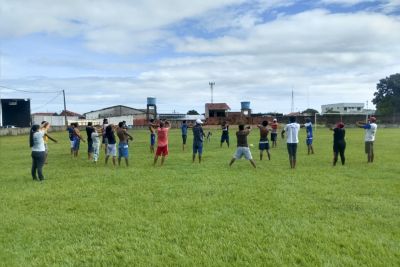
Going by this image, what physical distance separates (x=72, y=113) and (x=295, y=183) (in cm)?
9309

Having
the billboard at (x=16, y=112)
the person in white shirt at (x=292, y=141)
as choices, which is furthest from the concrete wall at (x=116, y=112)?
the person in white shirt at (x=292, y=141)

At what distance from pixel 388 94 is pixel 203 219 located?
99.8 metres

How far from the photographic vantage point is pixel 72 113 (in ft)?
324

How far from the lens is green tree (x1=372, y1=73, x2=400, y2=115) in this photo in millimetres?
89506

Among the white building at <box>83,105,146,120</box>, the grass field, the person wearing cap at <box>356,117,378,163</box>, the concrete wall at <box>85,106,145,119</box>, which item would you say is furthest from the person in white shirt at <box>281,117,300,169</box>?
the concrete wall at <box>85,106,145,119</box>

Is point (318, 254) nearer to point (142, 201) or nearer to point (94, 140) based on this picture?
point (142, 201)

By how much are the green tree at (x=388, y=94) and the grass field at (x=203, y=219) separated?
83475 mm

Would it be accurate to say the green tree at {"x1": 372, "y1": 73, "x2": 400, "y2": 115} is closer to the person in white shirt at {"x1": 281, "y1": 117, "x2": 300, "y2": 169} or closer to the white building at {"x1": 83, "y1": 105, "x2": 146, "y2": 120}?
the white building at {"x1": 83, "y1": 105, "x2": 146, "y2": 120}

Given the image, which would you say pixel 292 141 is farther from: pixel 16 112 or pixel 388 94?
pixel 388 94

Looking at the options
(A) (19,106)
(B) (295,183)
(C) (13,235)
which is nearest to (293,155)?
(B) (295,183)

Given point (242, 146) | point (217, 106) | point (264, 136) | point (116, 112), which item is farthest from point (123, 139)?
point (116, 112)

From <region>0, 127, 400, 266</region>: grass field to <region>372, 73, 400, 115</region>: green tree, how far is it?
83475 millimetres

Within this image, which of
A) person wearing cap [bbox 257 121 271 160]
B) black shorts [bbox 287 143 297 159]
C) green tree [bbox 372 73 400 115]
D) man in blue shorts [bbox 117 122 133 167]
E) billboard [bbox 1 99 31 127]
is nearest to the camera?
black shorts [bbox 287 143 297 159]

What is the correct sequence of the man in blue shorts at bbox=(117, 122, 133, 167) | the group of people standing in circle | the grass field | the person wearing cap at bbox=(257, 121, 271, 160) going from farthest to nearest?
the person wearing cap at bbox=(257, 121, 271, 160)
the man in blue shorts at bbox=(117, 122, 133, 167)
the group of people standing in circle
the grass field
